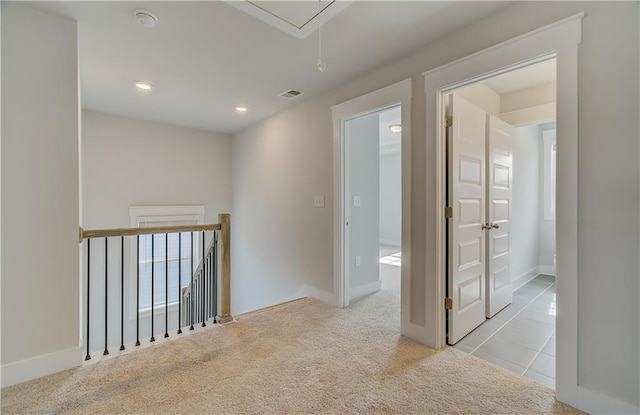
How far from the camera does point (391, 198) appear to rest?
8.15 metres

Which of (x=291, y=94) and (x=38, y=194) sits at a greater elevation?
(x=291, y=94)

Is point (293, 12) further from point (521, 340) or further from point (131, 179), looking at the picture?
point (131, 179)

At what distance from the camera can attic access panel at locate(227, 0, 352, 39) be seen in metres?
1.77

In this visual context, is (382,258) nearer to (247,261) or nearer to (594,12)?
(247,261)

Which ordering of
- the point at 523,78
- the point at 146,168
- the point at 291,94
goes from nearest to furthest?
the point at 523,78, the point at 291,94, the point at 146,168

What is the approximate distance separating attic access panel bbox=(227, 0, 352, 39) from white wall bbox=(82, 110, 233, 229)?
3.38 meters

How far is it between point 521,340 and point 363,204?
81.0 inches

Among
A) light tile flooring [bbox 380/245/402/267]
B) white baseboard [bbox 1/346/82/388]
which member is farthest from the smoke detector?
light tile flooring [bbox 380/245/402/267]

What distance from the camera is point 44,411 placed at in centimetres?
155

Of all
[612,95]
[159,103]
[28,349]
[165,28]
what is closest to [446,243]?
[612,95]

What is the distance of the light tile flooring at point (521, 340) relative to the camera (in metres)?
2.05

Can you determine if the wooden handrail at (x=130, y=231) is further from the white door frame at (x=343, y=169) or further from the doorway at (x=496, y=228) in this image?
the doorway at (x=496, y=228)

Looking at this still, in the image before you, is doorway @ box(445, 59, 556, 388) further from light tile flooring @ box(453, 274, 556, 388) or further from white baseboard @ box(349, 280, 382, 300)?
white baseboard @ box(349, 280, 382, 300)

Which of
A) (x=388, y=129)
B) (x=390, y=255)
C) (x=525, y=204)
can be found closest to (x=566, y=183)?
(x=525, y=204)
